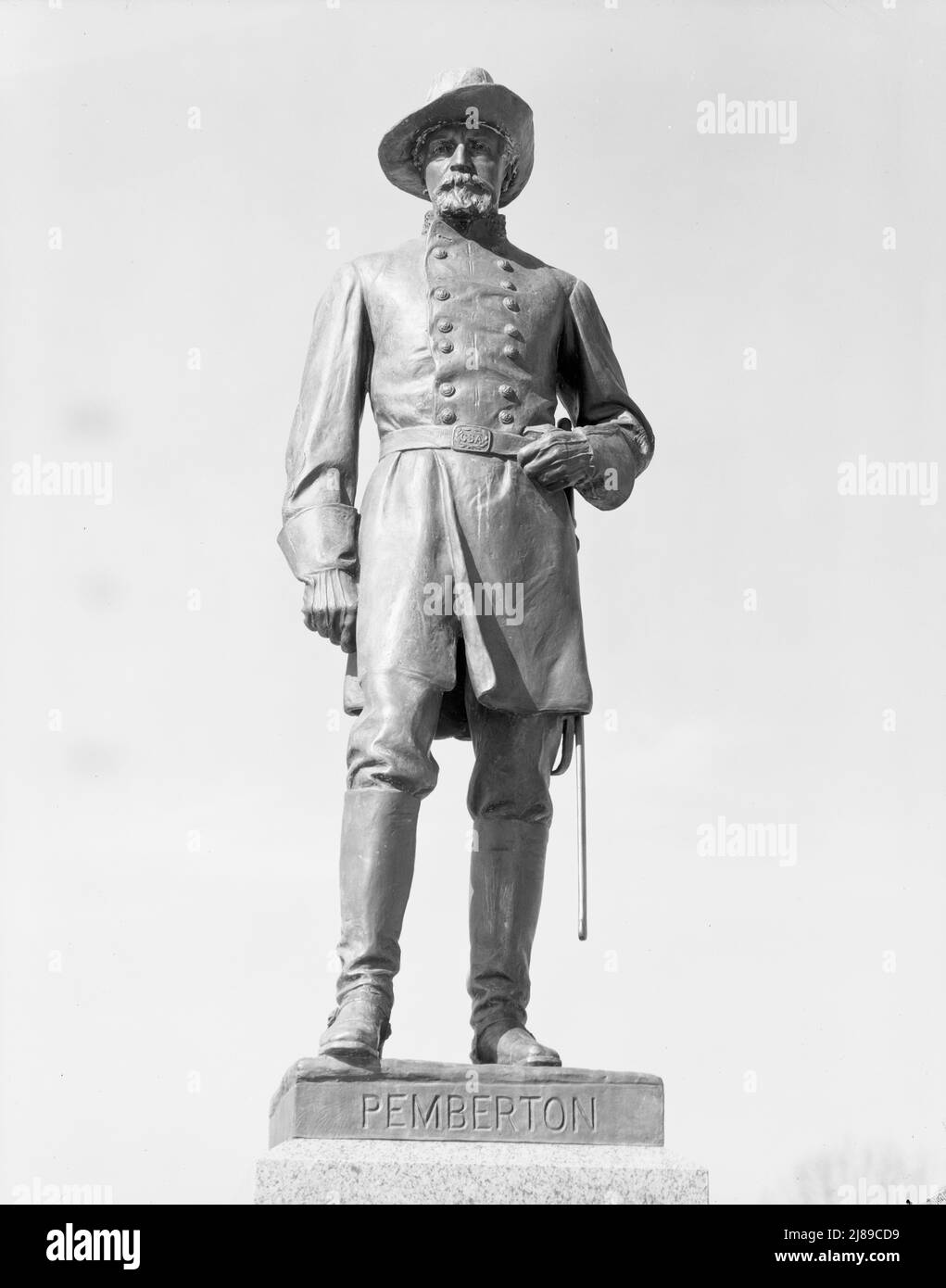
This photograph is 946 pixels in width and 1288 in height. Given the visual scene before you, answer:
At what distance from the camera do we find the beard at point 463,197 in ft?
34.0

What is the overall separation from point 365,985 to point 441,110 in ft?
12.8

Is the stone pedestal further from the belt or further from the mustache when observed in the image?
the mustache

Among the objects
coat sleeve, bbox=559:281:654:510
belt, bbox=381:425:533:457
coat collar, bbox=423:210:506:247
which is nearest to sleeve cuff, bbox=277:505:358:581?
belt, bbox=381:425:533:457

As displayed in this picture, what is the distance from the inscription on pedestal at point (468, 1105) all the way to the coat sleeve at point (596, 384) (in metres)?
2.68

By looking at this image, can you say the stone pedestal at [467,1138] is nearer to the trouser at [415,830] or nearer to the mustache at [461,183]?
→ the trouser at [415,830]

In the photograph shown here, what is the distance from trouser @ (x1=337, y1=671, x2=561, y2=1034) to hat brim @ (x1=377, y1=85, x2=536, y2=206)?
98.5 inches

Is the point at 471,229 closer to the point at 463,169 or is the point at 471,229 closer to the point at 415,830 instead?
the point at 463,169

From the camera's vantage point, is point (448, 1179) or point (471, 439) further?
point (471, 439)

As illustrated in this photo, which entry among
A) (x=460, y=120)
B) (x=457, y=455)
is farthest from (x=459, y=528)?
(x=460, y=120)

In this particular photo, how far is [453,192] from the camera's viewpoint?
34.1 feet

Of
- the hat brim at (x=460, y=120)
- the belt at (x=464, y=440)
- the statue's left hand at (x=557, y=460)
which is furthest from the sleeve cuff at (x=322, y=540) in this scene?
the hat brim at (x=460, y=120)

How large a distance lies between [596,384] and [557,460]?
0.73m

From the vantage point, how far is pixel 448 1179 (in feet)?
28.0

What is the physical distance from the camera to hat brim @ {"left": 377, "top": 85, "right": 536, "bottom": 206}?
10.4 m
